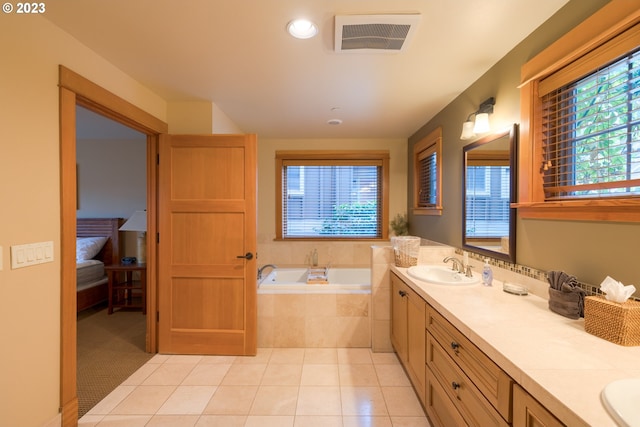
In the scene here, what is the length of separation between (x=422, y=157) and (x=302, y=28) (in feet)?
7.63

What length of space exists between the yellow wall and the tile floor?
0.51 meters

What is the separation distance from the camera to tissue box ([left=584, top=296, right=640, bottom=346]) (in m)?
0.99

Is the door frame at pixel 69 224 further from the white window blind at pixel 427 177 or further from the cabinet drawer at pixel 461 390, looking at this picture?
→ the white window blind at pixel 427 177

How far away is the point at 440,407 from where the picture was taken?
1494 millimetres

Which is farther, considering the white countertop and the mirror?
the mirror

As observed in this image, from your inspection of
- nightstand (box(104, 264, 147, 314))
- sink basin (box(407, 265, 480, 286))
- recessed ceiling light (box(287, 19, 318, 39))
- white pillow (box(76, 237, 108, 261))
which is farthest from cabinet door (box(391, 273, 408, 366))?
white pillow (box(76, 237, 108, 261))

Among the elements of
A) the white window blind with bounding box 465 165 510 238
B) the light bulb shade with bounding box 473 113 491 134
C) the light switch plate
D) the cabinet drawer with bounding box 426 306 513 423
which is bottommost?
the cabinet drawer with bounding box 426 306 513 423

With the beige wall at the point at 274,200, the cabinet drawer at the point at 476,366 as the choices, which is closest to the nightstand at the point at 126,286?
the beige wall at the point at 274,200

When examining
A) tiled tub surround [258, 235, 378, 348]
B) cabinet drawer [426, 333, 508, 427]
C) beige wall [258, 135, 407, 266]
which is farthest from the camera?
beige wall [258, 135, 407, 266]

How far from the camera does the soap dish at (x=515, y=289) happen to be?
1.57m

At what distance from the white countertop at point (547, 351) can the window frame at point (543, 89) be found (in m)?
0.49

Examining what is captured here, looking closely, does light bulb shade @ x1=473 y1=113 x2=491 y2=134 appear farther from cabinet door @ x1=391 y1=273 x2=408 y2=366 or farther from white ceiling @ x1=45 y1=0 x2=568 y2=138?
cabinet door @ x1=391 y1=273 x2=408 y2=366

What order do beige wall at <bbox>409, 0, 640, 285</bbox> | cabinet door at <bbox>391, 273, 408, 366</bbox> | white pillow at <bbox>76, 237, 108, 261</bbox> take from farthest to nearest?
1. white pillow at <bbox>76, 237, 108, 261</bbox>
2. cabinet door at <bbox>391, 273, 408, 366</bbox>
3. beige wall at <bbox>409, 0, 640, 285</bbox>

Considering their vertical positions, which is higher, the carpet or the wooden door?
the wooden door
